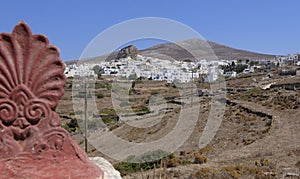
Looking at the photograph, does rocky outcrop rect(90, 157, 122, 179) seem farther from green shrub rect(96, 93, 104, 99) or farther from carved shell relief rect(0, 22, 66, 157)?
green shrub rect(96, 93, 104, 99)

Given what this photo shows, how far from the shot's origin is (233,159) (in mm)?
17641

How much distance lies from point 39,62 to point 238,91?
5196 centimetres

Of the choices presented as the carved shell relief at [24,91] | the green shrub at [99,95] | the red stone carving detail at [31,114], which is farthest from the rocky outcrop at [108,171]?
the green shrub at [99,95]

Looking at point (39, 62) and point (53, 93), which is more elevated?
point (39, 62)

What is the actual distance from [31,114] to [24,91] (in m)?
0.20

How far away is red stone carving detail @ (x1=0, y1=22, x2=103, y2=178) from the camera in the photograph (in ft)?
12.0

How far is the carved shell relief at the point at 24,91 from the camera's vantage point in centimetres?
368

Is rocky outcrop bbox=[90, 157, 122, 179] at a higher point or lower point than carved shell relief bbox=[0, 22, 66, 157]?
lower

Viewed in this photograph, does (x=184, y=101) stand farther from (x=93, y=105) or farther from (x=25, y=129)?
(x=25, y=129)

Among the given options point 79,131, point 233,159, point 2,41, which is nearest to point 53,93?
point 2,41

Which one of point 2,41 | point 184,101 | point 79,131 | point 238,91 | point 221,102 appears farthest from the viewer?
point 238,91

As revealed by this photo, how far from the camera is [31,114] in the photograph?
371 cm

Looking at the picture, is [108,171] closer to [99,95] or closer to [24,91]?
[24,91]

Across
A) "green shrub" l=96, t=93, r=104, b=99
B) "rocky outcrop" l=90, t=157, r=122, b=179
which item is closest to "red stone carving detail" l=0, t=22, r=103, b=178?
"rocky outcrop" l=90, t=157, r=122, b=179
